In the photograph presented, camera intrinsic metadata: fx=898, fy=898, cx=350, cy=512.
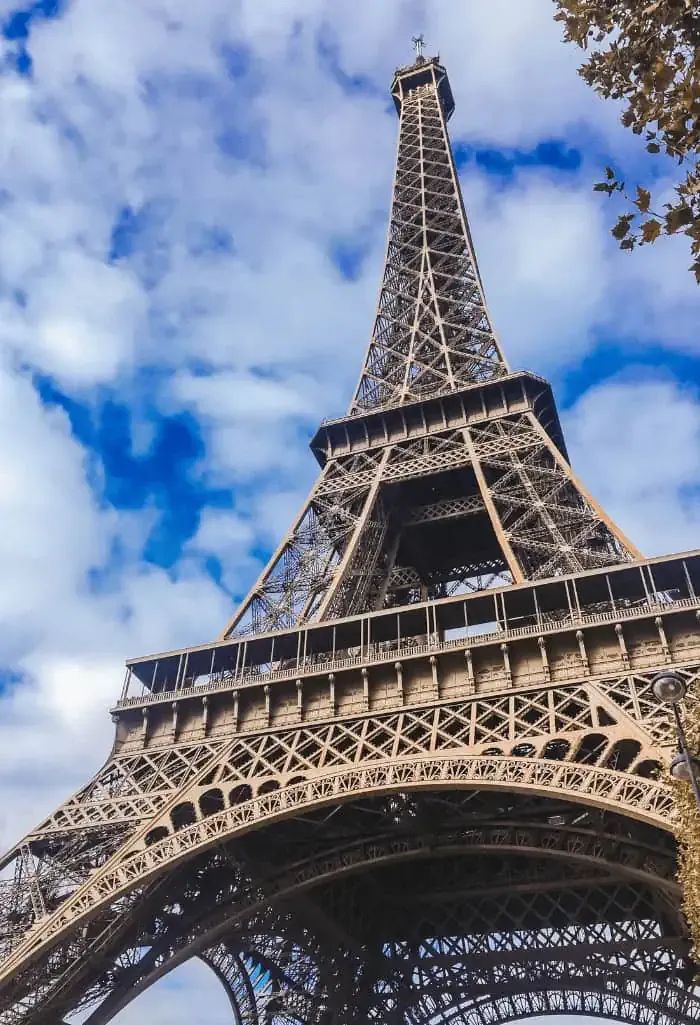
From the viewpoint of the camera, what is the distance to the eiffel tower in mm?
17062

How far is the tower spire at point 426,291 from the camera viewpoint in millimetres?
31328

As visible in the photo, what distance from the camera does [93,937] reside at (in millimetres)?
18141

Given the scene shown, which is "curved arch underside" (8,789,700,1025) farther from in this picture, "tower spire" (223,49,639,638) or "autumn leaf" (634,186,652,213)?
"autumn leaf" (634,186,652,213)

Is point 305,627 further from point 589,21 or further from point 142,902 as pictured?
point 589,21

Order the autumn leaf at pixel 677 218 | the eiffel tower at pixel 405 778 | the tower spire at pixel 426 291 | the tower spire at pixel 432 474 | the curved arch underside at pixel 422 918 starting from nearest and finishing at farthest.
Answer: the autumn leaf at pixel 677 218, the eiffel tower at pixel 405 778, the curved arch underside at pixel 422 918, the tower spire at pixel 432 474, the tower spire at pixel 426 291

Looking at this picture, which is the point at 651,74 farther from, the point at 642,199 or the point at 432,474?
the point at 432,474

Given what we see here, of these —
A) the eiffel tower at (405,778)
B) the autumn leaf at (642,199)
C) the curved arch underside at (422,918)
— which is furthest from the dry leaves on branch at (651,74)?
the curved arch underside at (422,918)

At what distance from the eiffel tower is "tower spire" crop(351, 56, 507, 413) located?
3.50 ft

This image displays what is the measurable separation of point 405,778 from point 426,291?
76.1ft

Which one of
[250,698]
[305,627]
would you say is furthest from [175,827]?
[305,627]

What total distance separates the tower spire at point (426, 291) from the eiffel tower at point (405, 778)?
1.07 metres

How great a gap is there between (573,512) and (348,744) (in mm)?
8377

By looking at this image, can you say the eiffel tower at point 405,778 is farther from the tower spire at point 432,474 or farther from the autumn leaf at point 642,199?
the autumn leaf at point 642,199

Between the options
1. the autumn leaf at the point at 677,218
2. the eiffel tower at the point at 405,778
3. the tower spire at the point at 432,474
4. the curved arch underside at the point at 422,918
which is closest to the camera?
the autumn leaf at the point at 677,218
